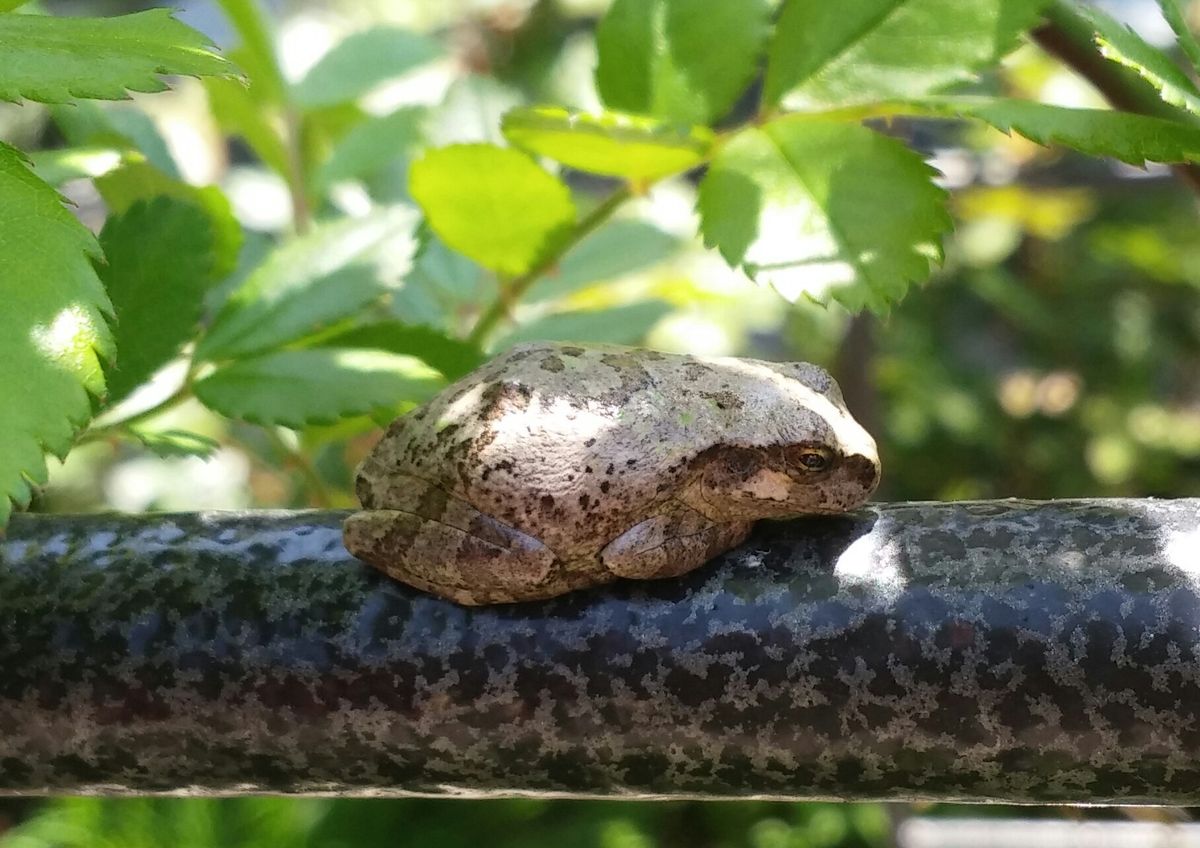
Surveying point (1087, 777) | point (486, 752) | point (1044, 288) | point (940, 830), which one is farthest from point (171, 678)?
point (1044, 288)

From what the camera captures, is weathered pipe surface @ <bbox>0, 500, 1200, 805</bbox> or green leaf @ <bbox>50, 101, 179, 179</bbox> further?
green leaf @ <bbox>50, 101, 179, 179</bbox>

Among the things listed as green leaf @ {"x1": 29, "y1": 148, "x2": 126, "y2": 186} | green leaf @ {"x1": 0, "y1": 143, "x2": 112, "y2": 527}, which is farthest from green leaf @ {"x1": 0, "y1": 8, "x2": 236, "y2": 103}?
green leaf @ {"x1": 29, "y1": 148, "x2": 126, "y2": 186}

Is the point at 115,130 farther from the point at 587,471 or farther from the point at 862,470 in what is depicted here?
the point at 862,470

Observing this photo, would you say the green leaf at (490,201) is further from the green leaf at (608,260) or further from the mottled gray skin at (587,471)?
the green leaf at (608,260)

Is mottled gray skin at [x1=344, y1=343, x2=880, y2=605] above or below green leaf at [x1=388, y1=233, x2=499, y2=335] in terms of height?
above

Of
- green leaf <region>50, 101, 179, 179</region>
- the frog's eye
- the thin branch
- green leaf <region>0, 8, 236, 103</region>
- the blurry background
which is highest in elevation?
green leaf <region>0, 8, 236, 103</region>

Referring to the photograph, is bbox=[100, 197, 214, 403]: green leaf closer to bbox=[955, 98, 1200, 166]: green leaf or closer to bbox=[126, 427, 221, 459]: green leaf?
bbox=[126, 427, 221, 459]: green leaf
